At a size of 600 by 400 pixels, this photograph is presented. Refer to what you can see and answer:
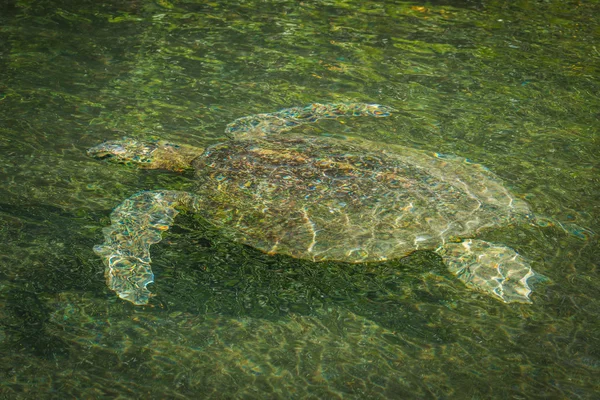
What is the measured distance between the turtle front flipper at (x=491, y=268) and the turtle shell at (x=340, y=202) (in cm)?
19

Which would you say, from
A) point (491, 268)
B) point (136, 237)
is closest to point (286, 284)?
point (136, 237)

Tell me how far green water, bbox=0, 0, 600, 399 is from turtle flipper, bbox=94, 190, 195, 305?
0.33 feet

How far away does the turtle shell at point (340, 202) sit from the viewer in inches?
167

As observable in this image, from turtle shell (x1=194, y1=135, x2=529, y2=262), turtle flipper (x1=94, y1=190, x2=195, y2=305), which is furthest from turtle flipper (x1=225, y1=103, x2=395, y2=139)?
turtle flipper (x1=94, y1=190, x2=195, y2=305)

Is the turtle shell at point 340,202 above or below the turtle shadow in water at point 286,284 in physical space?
above

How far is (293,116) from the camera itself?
644 centimetres

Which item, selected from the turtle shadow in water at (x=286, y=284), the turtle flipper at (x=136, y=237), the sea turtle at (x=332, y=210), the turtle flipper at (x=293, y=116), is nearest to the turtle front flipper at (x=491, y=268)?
the sea turtle at (x=332, y=210)

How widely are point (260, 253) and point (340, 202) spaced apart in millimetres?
779

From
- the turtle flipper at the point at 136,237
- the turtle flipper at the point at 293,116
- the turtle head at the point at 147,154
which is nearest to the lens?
the turtle flipper at the point at 136,237

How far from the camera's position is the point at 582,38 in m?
9.28

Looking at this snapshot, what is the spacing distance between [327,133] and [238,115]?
3.42 feet

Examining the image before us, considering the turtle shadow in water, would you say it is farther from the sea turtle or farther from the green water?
the sea turtle

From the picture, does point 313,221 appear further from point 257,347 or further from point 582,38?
point 582,38

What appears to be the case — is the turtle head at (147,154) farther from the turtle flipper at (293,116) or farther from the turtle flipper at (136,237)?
the turtle flipper at (293,116)
